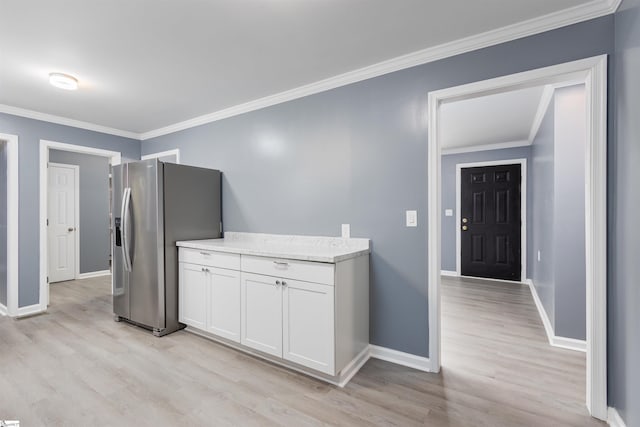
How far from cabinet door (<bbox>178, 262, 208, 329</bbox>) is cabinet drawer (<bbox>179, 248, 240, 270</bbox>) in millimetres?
61

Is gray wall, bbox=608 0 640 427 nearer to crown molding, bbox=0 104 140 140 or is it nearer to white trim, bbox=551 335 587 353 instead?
white trim, bbox=551 335 587 353

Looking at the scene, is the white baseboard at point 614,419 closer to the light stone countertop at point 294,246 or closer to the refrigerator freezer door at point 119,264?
the light stone countertop at point 294,246

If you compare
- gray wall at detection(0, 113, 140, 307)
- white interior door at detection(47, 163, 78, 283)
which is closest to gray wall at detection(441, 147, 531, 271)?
gray wall at detection(0, 113, 140, 307)

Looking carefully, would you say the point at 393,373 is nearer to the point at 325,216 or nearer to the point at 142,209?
the point at 325,216

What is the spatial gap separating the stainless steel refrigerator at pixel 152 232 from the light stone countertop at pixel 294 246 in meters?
0.21

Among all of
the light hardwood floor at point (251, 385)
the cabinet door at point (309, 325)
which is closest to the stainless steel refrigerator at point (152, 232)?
the light hardwood floor at point (251, 385)

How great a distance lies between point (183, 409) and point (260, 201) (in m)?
2.00

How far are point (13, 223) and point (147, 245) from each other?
6.27ft

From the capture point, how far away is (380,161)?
2.53 metres

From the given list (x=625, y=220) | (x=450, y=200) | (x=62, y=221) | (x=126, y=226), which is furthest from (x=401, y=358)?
(x=62, y=221)

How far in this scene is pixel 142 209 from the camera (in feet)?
9.99

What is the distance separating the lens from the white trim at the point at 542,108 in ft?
10.1

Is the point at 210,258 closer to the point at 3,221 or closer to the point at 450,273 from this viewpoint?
the point at 3,221

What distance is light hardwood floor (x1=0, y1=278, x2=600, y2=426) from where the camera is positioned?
1780 millimetres
